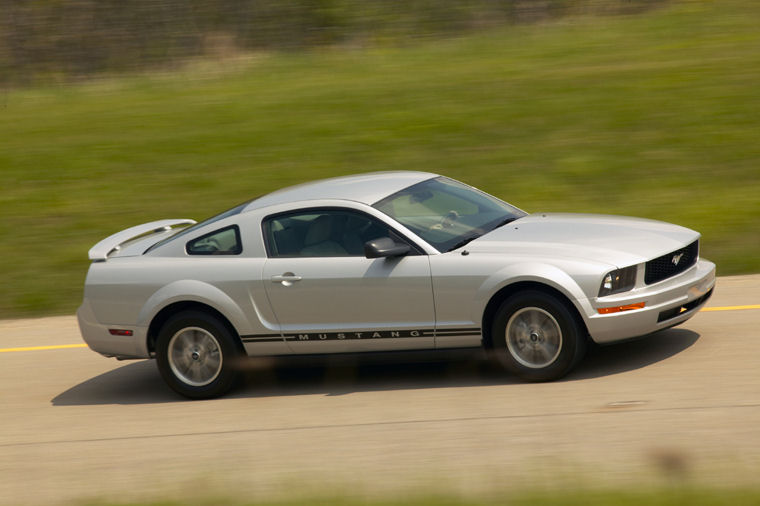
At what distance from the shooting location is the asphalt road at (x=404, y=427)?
18.2 feet

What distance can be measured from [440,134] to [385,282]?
8259 millimetres

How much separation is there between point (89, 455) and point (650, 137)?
9.63 metres

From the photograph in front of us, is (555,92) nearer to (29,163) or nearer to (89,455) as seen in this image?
(29,163)

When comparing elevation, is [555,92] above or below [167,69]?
below

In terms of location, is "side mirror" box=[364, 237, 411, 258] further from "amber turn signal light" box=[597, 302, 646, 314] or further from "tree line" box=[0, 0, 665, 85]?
"tree line" box=[0, 0, 665, 85]

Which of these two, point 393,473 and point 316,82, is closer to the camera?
point 393,473

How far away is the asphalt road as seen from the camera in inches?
218

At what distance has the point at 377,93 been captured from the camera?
17531 millimetres

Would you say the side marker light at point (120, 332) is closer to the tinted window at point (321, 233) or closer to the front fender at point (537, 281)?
the tinted window at point (321, 233)

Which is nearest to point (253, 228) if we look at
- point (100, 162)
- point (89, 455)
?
point (89, 455)

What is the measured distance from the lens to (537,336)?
7.00 m

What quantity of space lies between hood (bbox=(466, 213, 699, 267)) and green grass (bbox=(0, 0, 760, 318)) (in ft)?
10.5

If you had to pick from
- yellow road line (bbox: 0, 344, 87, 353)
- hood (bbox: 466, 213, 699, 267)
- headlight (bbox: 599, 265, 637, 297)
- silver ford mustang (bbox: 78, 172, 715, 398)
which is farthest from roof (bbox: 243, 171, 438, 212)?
yellow road line (bbox: 0, 344, 87, 353)

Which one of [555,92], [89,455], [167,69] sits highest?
[167,69]
